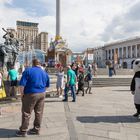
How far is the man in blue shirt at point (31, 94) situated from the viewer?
7.14 meters

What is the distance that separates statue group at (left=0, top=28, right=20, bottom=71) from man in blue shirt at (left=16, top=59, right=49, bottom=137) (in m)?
11.0

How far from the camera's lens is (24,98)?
7.23 meters

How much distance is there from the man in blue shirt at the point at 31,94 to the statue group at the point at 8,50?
36.2 feet

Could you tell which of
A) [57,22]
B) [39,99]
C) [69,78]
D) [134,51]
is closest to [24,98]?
[39,99]

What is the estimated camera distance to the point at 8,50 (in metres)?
18.2

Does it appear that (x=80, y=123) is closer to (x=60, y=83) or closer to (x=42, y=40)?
(x=60, y=83)

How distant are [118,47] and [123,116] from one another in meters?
121

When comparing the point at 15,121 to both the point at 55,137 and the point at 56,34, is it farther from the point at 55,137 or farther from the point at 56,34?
the point at 56,34

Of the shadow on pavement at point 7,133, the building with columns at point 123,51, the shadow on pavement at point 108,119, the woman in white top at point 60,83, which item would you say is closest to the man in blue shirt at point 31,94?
the shadow on pavement at point 7,133

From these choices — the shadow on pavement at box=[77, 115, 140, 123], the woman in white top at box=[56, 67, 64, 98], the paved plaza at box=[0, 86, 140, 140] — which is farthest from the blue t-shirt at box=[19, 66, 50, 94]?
the woman in white top at box=[56, 67, 64, 98]

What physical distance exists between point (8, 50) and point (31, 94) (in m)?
11.4

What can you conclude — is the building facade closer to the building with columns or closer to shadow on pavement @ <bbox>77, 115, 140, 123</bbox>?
the building with columns

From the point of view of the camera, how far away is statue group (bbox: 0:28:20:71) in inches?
712

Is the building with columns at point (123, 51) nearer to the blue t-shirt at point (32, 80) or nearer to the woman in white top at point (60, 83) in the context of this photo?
the woman in white top at point (60, 83)
